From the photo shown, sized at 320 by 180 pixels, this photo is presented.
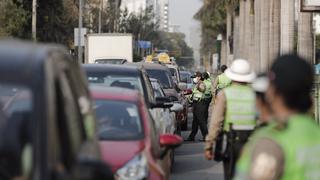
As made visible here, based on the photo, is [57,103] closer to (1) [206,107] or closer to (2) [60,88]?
(2) [60,88]

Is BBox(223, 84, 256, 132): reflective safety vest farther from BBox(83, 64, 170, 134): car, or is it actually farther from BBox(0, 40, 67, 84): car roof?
BBox(0, 40, 67, 84): car roof

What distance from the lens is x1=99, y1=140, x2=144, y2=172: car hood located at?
824cm

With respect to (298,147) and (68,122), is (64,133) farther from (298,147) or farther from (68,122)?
(298,147)

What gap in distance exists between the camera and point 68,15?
68.6 meters

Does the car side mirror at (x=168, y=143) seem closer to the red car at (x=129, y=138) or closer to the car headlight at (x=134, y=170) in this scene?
the red car at (x=129, y=138)

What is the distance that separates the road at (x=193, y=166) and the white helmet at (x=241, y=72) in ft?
16.4

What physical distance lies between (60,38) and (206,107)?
4728 centimetres

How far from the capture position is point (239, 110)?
9.13 meters

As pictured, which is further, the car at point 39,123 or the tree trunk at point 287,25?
the tree trunk at point 287,25

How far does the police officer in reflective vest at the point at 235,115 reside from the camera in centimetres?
903

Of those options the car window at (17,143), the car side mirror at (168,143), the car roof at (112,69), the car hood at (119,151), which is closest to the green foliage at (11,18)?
the car roof at (112,69)

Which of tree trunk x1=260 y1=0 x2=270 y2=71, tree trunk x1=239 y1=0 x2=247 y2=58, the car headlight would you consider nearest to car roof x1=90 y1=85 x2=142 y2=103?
the car headlight

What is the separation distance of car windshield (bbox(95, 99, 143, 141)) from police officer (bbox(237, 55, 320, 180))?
14.7 ft

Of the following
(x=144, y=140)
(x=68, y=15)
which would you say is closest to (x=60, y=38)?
(x=68, y=15)
